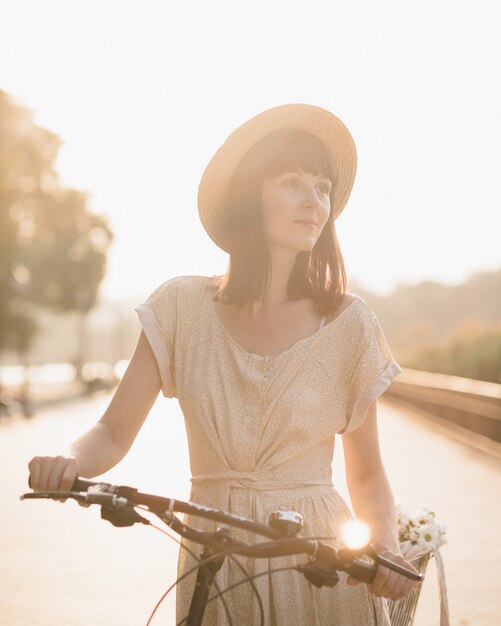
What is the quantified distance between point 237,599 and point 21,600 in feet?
16.9

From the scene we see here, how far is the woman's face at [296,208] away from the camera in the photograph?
2848mm

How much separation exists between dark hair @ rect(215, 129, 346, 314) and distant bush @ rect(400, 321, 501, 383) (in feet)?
98.3

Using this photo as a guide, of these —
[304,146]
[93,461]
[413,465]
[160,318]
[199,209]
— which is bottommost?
[413,465]

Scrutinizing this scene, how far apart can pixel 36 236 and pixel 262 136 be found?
43.4 m

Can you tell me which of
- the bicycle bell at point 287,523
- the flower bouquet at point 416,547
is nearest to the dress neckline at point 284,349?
the flower bouquet at point 416,547

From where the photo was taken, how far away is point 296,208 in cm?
286

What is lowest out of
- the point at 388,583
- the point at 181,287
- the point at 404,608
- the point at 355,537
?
the point at 404,608

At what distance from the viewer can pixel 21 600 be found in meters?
7.43

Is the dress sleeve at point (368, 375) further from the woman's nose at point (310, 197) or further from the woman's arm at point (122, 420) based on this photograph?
the woman's arm at point (122, 420)

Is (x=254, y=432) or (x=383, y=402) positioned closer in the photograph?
(x=254, y=432)

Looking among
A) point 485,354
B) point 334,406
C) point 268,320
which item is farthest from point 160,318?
point 485,354

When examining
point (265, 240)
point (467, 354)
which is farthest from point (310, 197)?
point (467, 354)

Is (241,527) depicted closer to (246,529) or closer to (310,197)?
(246,529)

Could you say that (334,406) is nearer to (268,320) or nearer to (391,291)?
(268,320)
